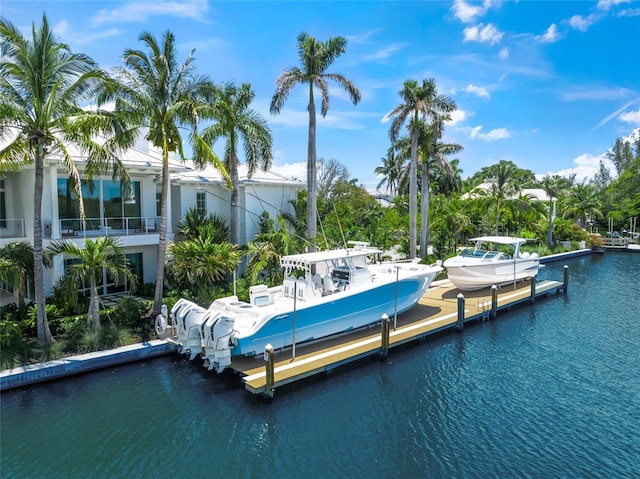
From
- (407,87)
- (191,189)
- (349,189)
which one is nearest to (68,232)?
(191,189)

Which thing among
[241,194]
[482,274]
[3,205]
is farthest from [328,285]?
[3,205]

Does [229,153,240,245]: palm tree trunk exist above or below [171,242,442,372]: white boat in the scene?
above

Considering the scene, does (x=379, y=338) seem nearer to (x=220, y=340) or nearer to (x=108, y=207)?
(x=220, y=340)

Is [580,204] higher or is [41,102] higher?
[41,102]

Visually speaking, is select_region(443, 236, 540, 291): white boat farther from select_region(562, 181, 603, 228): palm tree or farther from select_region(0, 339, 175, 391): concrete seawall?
select_region(562, 181, 603, 228): palm tree

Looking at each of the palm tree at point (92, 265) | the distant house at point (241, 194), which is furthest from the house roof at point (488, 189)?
the palm tree at point (92, 265)

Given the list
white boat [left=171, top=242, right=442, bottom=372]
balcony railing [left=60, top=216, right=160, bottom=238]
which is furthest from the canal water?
balcony railing [left=60, top=216, right=160, bottom=238]
